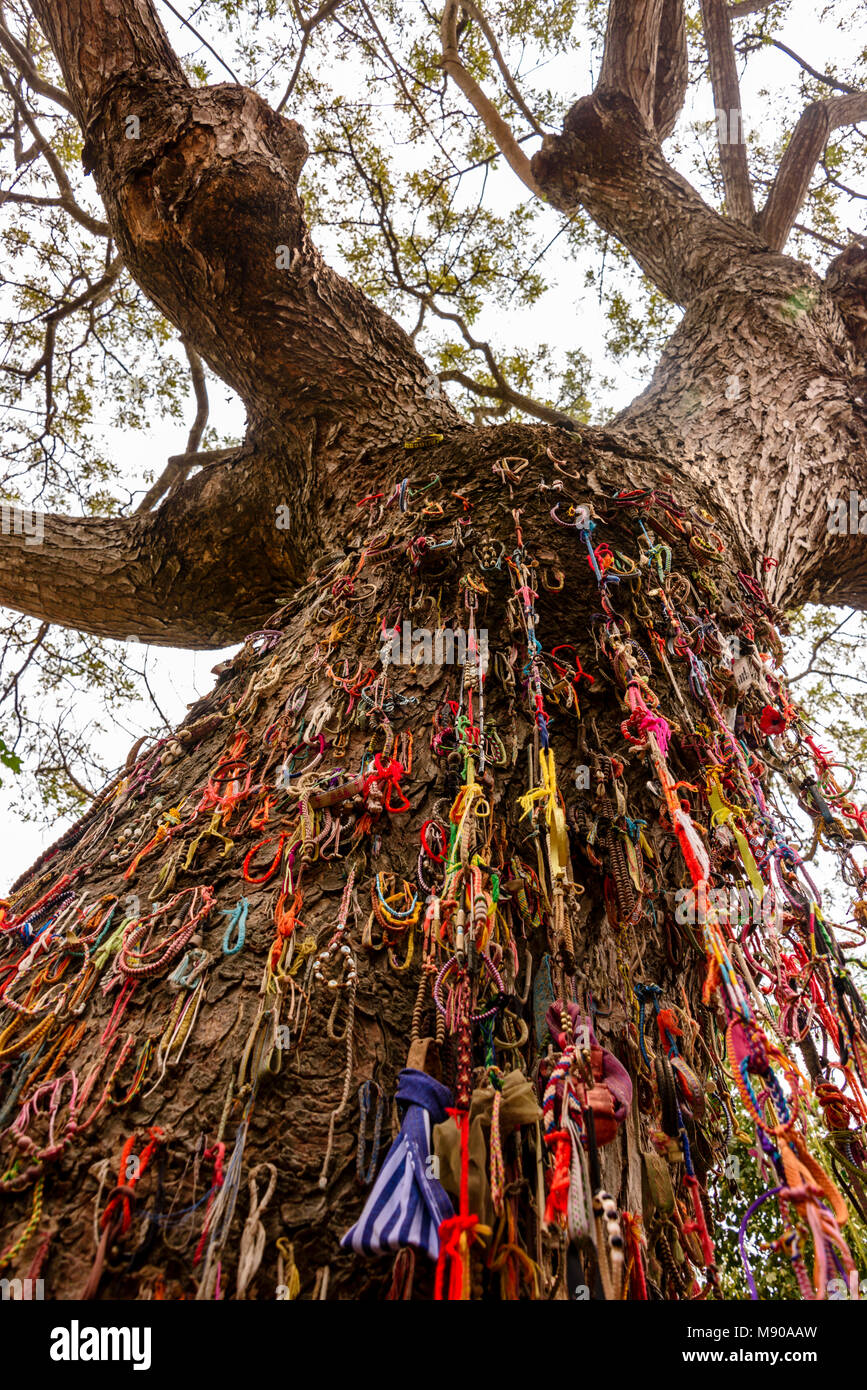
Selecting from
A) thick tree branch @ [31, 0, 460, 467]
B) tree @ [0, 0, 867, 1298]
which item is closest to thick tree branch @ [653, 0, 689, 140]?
tree @ [0, 0, 867, 1298]

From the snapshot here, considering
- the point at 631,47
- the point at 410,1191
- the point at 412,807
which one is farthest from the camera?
the point at 631,47

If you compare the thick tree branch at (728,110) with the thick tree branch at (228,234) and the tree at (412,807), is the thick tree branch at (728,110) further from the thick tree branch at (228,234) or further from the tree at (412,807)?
the thick tree branch at (228,234)

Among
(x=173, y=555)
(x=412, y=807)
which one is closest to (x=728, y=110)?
(x=173, y=555)

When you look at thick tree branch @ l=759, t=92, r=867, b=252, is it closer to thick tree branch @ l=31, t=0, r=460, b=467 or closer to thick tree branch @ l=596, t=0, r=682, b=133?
thick tree branch @ l=596, t=0, r=682, b=133

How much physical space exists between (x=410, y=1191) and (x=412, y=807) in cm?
74

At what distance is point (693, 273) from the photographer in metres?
4.08

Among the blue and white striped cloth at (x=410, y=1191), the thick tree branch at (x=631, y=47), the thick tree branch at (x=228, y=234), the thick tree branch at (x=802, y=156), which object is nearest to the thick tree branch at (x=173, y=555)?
the thick tree branch at (x=228, y=234)

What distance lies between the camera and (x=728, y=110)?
18.4 feet

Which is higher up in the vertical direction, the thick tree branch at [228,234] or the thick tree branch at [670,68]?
the thick tree branch at [670,68]

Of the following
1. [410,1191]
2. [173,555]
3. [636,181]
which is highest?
[636,181]

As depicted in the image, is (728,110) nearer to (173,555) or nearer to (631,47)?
(631,47)

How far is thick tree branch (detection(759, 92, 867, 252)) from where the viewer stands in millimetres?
4887

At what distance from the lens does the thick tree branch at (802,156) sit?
489 centimetres
